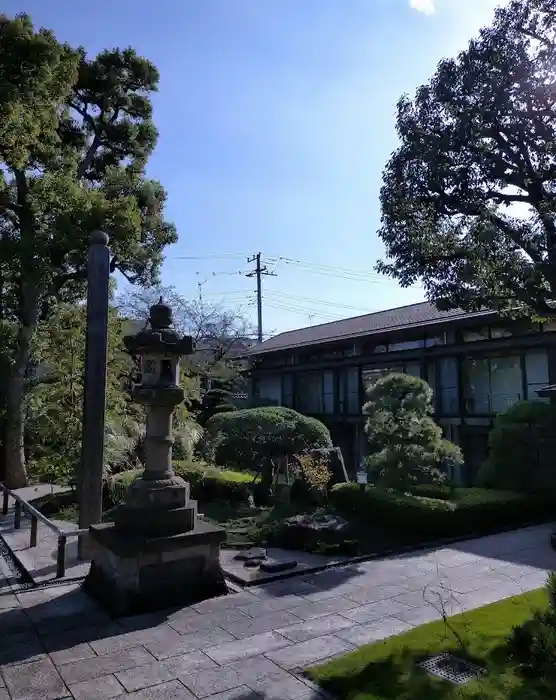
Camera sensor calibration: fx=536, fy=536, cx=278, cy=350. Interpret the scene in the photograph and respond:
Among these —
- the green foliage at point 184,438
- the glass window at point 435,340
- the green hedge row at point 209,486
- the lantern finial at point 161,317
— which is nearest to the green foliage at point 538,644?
the lantern finial at point 161,317

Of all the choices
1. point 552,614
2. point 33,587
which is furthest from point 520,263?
point 33,587

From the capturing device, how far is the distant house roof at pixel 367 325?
19359mm

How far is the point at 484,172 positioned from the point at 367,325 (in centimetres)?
1762

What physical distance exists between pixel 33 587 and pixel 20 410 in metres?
9.02

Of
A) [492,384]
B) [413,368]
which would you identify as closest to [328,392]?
[413,368]

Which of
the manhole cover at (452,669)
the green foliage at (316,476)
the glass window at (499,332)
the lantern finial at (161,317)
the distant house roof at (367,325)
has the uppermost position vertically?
the distant house roof at (367,325)

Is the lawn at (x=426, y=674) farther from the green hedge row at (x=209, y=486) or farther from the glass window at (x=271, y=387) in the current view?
the glass window at (x=271, y=387)

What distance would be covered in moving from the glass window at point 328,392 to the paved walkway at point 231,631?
1645cm

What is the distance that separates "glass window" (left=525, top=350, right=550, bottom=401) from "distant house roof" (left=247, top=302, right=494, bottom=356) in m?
2.15

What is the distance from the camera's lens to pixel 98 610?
5875 mm

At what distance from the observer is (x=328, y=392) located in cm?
2442

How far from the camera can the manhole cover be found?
13.4ft

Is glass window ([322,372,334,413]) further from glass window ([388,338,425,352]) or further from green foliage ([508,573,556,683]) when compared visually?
green foliage ([508,573,556,683])

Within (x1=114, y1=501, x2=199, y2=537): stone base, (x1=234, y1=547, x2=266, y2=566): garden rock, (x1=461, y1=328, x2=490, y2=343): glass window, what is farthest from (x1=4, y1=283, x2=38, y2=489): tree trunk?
(x1=461, y1=328, x2=490, y2=343): glass window
